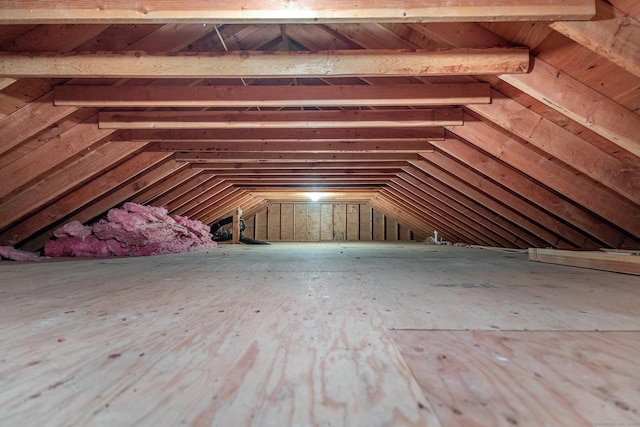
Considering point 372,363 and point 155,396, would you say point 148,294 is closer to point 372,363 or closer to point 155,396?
point 155,396

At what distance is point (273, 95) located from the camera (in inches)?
104

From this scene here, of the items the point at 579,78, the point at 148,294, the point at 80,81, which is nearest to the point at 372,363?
the point at 148,294

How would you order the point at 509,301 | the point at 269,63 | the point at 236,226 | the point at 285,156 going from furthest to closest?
1. the point at 236,226
2. the point at 285,156
3. the point at 269,63
4. the point at 509,301

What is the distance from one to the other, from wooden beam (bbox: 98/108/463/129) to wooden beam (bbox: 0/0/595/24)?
60.1 inches

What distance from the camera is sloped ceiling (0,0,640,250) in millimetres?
1614

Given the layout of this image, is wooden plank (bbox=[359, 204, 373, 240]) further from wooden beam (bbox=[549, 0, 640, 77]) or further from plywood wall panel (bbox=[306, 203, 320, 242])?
wooden beam (bbox=[549, 0, 640, 77])

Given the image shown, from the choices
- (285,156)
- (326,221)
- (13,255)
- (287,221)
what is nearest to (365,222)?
(326,221)

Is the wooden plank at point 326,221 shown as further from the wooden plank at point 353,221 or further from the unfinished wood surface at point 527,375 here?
the unfinished wood surface at point 527,375

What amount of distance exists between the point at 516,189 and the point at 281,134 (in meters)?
2.72

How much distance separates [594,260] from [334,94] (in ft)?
8.38

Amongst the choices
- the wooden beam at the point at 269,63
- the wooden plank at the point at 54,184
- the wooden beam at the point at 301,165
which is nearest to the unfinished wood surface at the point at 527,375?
the wooden beam at the point at 269,63

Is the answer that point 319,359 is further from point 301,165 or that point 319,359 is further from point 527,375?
point 301,165

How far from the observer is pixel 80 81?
263 centimetres

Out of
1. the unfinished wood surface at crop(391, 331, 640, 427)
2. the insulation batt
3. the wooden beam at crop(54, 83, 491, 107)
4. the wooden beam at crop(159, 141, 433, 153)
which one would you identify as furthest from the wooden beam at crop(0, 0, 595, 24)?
the insulation batt
